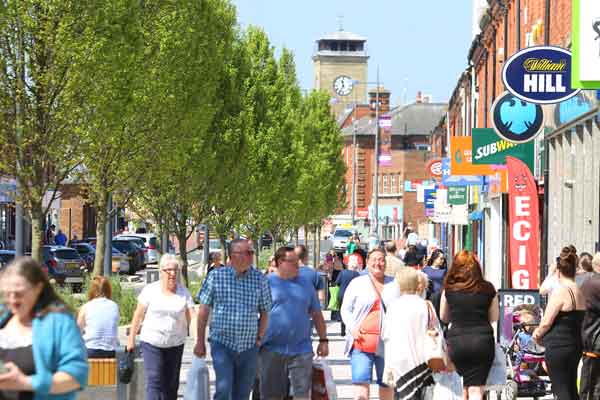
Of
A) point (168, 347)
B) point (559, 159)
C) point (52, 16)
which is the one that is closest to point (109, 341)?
point (168, 347)

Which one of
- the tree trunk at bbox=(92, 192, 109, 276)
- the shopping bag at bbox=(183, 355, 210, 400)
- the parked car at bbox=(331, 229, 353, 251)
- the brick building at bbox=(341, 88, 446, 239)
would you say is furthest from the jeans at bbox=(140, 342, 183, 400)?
the brick building at bbox=(341, 88, 446, 239)

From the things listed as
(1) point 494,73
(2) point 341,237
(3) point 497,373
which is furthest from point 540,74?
(2) point 341,237

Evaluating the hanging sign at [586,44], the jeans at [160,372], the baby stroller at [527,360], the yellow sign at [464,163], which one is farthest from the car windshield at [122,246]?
the jeans at [160,372]

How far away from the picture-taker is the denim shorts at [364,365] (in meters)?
13.1

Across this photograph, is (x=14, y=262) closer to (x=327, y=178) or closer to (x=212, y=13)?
(x=212, y=13)

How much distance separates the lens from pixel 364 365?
1311cm

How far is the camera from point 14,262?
662 cm

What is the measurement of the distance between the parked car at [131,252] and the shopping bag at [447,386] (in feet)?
147

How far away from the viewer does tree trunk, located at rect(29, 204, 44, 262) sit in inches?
831

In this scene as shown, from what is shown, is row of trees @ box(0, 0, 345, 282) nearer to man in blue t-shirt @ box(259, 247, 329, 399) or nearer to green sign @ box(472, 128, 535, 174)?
green sign @ box(472, 128, 535, 174)

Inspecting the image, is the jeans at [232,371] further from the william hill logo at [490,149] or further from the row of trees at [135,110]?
the william hill logo at [490,149]

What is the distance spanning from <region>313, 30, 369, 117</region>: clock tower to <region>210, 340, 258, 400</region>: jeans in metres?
171

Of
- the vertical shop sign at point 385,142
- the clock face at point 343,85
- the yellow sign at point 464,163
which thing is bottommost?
the yellow sign at point 464,163

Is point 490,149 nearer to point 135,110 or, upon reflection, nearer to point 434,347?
point 135,110
